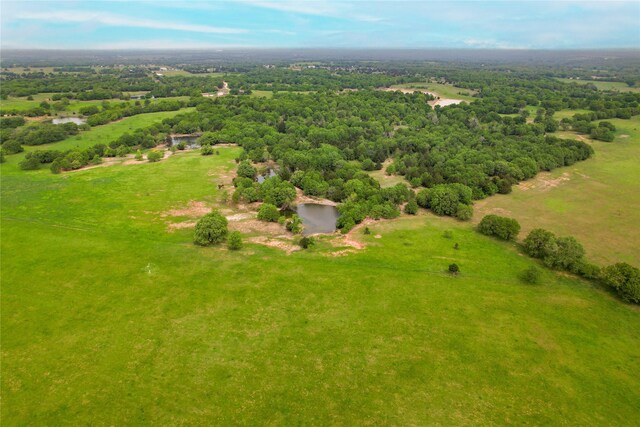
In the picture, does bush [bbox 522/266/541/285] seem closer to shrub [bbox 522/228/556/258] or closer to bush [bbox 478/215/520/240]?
shrub [bbox 522/228/556/258]

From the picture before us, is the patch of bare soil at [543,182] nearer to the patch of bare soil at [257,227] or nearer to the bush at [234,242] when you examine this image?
the patch of bare soil at [257,227]

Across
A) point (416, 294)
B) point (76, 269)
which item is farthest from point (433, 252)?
point (76, 269)

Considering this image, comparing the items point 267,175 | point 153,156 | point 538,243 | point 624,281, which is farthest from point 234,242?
point 153,156

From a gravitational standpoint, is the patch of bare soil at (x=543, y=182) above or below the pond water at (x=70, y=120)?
below

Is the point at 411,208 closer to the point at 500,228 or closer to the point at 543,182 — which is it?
the point at 500,228

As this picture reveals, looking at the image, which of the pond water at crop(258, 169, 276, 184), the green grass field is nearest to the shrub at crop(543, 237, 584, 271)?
the pond water at crop(258, 169, 276, 184)

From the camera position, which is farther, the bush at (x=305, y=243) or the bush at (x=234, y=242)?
the bush at (x=305, y=243)

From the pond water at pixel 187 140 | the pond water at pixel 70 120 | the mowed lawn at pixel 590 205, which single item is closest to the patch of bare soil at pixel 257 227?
the mowed lawn at pixel 590 205

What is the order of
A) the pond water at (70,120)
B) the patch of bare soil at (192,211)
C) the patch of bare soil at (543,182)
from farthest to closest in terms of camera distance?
the pond water at (70,120) → the patch of bare soil at (543,182) → the patch of bare soil at (192,211)
